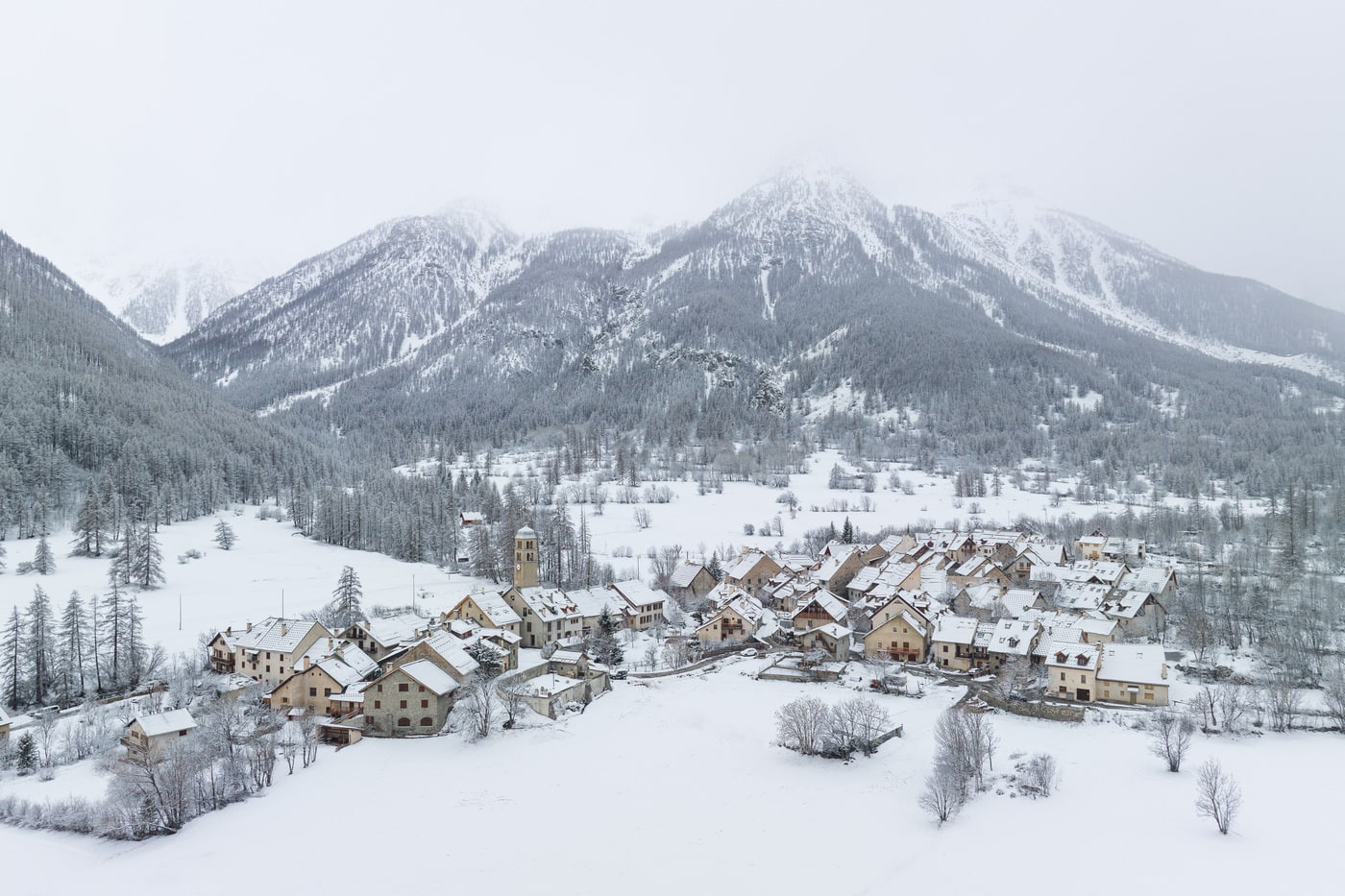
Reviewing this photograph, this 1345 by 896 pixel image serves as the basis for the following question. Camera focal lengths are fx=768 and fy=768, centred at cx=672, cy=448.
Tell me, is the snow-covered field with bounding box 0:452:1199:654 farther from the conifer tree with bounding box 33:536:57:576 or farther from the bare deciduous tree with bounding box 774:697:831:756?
the bare deciduous tree with bounding box 774:697:831:756

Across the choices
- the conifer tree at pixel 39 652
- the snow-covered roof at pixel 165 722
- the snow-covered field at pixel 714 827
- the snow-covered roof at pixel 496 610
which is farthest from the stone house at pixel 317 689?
the snow-covered roof at pixel 496 610

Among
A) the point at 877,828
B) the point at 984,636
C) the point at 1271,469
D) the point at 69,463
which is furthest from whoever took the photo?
the point at 1271,469

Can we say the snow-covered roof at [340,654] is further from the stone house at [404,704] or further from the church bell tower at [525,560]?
the church bell tower at [525,560]

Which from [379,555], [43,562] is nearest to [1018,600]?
[379,555]

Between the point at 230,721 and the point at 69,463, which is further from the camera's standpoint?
the point at 69,463

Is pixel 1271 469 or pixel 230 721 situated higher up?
pixel 1271 469

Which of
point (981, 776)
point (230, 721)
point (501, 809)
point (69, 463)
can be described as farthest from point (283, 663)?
point (69, 463)

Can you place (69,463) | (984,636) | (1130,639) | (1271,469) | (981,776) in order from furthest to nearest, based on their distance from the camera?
(1271,469), (69,463), (1130,639), (984,636), (981,776)

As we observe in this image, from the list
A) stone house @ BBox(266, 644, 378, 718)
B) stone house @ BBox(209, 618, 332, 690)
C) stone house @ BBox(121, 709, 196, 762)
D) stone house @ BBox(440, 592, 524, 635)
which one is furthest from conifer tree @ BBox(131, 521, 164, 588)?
stone house @ BBox(121, 709, 196, 762)

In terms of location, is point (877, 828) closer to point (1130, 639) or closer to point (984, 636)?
point (984, 636)
